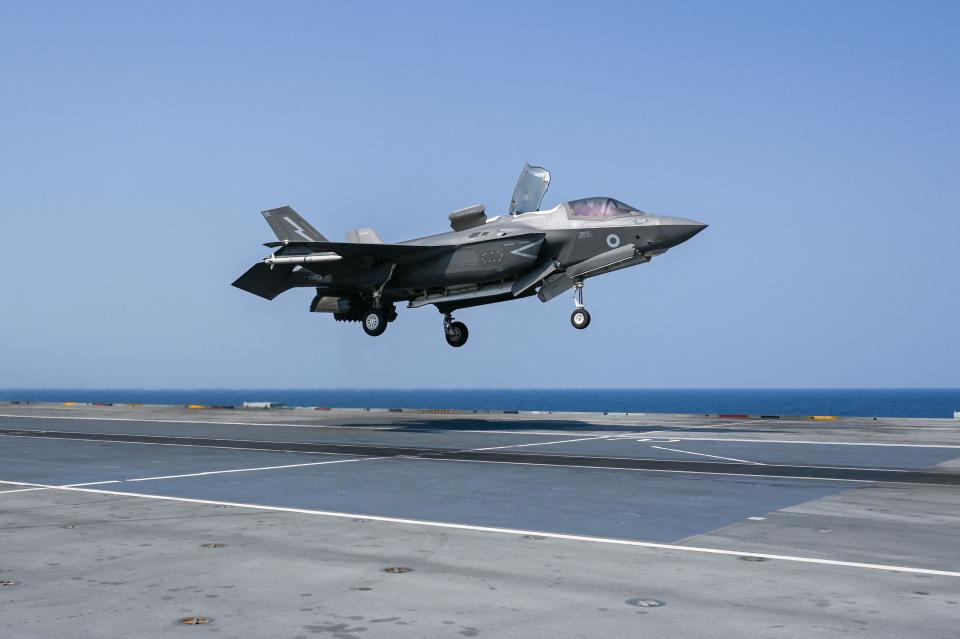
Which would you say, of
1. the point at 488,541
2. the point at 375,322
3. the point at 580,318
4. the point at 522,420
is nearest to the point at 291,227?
the point at 375,322

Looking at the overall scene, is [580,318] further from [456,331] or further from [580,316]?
[456,331]

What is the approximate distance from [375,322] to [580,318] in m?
8.88

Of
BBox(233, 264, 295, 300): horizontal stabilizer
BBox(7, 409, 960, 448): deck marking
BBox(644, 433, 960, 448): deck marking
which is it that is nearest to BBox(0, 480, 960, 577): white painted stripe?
BBox(644, 433, 960, 448): deck marking

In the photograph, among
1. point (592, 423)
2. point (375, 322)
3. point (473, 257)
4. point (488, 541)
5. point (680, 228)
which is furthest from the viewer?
point (375, 322)

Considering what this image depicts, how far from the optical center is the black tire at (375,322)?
34.2m

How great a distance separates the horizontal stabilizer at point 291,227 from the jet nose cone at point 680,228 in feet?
49.0

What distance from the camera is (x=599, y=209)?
2966cm

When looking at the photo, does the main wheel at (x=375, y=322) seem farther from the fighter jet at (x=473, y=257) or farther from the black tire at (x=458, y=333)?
the black tire at (x=458, y=333)

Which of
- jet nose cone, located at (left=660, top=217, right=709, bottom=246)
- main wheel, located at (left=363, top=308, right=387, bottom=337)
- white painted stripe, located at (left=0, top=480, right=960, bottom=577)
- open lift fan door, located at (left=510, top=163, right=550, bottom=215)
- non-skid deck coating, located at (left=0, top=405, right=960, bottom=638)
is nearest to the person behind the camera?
non-skid deck coating, located at (left=0, top=405, right=960, bottom=638)

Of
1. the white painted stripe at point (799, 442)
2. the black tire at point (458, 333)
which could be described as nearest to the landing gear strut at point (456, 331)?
the black tire at point (458, 333)

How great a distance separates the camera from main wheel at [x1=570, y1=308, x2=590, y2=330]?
29.5m

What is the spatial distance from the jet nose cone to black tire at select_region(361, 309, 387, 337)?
467 inches

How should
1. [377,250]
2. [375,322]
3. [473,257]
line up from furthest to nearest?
[375,322] < [377,250] < [473,257]

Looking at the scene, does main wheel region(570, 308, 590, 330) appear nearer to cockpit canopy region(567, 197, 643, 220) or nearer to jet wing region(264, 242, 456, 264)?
cockpit canopy region(567, 197, 643, 220)
